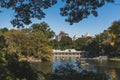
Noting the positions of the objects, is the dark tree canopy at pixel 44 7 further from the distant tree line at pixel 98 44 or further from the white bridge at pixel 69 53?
the white bridge at pixel 69 53

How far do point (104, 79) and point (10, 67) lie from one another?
131 inches

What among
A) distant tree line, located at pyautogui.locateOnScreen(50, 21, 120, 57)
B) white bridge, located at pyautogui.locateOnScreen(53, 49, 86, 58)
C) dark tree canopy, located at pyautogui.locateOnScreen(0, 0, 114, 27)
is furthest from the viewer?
white bridge, located at pyautogui.locateOnScreen(53, 49, 86, 58)

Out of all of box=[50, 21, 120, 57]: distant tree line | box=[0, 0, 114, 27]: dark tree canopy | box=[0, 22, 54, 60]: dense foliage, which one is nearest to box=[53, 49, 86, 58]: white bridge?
box=[50, 21, 120, 57]: distant tree line

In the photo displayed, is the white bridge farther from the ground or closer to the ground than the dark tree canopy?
farther from the ground

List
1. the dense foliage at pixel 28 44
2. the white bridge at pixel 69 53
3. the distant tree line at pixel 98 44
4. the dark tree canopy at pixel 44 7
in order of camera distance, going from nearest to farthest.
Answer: the dark tree canopy at pixel 44 7 < the dense foliage at pixel 28 44 < the distant tree line at pixel 98 44 < the white bridge at pixel 69 53

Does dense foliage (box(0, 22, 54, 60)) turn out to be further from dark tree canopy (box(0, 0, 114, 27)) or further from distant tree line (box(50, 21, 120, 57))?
dark tree canopy (box(0, 0, 114, 27))

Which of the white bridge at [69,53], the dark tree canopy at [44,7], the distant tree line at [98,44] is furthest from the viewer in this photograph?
the white bridge at [69,53]

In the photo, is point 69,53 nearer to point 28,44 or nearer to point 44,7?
point 28,44

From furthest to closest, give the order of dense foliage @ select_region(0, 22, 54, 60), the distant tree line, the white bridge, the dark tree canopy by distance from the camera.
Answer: the white bridge, the distant tree line, dense foliage @ select_region(0, 22, 54, 60), the dark tree canopy

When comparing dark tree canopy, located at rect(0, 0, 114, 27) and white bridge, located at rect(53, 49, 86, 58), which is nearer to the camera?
dark tree canopy, located at rect(0, 0, 114, 27)

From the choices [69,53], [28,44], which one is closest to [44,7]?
[28,44]

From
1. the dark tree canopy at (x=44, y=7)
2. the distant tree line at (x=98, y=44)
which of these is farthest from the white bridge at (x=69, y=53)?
the dark tree canopy at (x=44, y=7)

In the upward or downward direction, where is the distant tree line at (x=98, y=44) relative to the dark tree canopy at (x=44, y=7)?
upward

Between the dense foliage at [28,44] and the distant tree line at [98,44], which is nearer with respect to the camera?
the dense foliage at [28,44]
